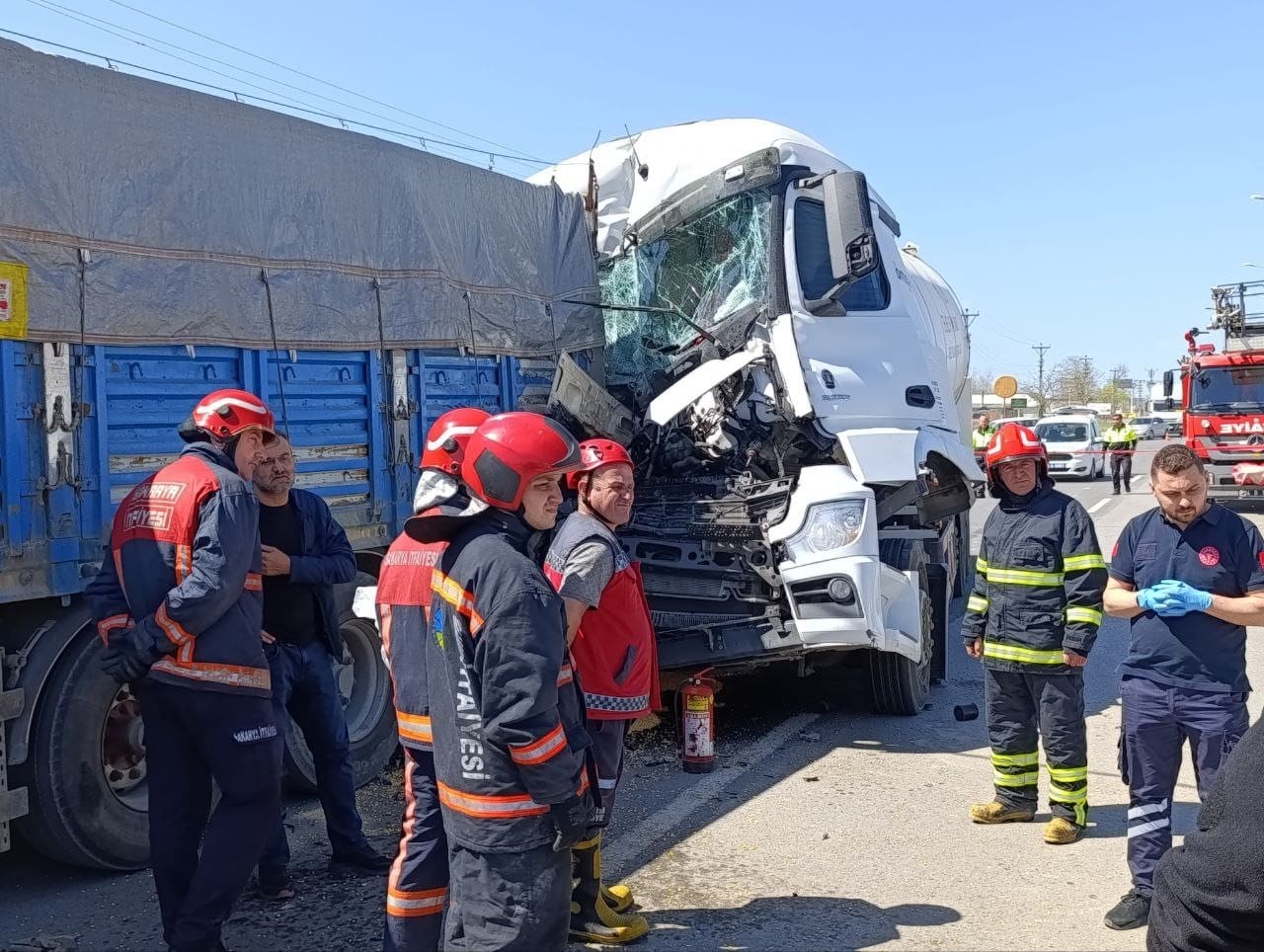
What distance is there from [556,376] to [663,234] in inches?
54.6

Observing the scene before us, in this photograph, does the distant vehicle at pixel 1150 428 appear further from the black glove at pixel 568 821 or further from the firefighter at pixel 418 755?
the black glove at pixel 568 821

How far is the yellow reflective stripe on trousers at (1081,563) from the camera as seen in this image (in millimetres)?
4723

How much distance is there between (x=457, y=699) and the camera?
2.77 meters

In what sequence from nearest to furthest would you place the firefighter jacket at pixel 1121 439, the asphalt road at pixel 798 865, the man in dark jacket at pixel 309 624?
the asphalt road at pixel 798 865
the man in dark jacket at pixel 309 624
the firefighter jacket at pixel 1121 439

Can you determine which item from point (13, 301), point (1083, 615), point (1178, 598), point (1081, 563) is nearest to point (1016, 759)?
point (1083, 615)

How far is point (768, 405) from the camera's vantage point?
243 inches

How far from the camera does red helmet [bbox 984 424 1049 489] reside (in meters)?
4.92

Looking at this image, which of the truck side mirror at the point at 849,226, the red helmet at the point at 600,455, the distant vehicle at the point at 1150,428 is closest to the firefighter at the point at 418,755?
the red helmet at the point at 600,455

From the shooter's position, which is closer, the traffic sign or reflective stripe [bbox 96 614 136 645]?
reflective stripe [bbox 96 614 136 645]

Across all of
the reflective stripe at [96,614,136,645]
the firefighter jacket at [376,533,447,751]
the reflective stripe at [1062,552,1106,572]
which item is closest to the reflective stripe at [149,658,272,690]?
the reflective stripe at [96,614,136,645]

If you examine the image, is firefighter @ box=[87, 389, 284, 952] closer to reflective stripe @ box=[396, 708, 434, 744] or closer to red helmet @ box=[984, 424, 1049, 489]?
reflective stripe @ box=[396, 708, 434, 744]

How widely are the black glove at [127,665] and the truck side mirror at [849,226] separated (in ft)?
13.7

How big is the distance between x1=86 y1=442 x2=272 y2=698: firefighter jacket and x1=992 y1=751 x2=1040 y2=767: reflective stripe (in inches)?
125

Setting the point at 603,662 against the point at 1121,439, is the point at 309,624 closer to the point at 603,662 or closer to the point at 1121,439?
the point at 603,662
